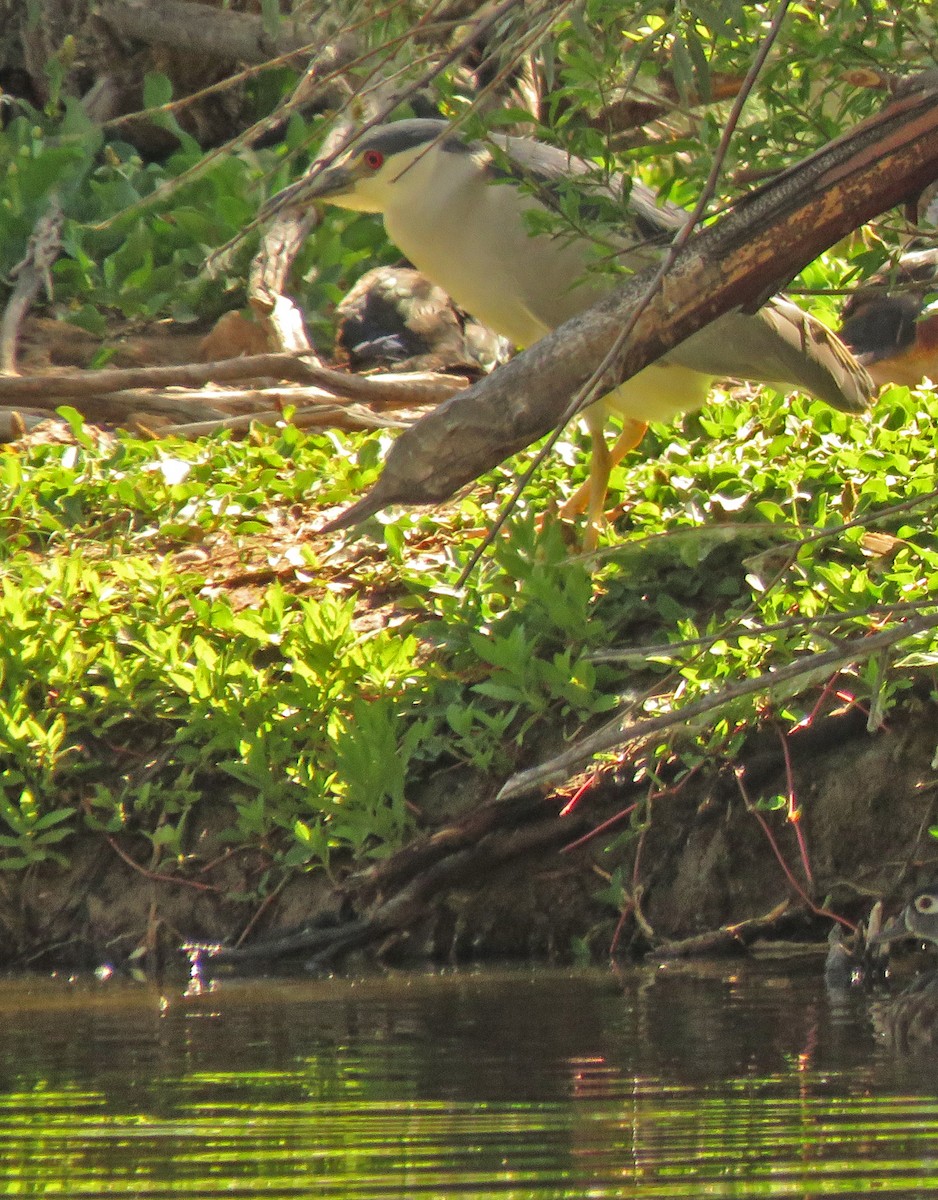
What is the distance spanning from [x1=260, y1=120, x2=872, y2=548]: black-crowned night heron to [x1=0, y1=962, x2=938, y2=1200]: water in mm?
2049

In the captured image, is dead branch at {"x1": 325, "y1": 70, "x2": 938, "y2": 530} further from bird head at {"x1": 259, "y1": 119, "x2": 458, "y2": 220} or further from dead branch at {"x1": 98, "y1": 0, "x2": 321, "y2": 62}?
dead branch at {"x1": 98, "y1": 0, "x2": 321, "y2": 62}

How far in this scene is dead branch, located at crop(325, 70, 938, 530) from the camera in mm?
3307

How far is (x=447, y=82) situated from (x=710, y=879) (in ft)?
6.73

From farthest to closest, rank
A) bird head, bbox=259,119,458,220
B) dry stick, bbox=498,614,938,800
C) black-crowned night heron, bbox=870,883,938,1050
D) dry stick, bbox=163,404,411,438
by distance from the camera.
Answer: dry stick, bbox=163,404,411,438, bird head, bbox=259,119,458,220, black-crowned night heron, bbox=870,883,938,1050, dry stick, bbox=498,614,938,800

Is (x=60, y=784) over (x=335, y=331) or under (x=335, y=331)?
under

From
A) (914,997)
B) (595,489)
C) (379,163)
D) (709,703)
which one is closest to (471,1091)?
(709,703)

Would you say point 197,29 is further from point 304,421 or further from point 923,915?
point 923,915

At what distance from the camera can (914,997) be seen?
367 cm

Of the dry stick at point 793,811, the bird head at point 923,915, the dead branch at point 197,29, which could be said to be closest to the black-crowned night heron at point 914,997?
the bird head at point 923,915

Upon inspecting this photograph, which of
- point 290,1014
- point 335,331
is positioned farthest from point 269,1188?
point 335,331

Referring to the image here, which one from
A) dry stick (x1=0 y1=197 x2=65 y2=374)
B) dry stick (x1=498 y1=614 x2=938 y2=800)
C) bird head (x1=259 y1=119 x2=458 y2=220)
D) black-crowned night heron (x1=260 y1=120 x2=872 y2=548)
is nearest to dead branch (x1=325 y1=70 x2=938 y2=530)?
dry stick (x1=498 y1=614 x2=938 y2=800)

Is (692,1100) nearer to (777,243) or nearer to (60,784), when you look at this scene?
(777,243)

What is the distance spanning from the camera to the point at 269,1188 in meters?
2.41

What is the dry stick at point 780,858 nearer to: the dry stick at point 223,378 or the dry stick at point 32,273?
the dry stick at point 223,378
